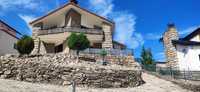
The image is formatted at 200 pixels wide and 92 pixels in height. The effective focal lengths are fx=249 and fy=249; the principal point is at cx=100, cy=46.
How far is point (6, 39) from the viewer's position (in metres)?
28.5

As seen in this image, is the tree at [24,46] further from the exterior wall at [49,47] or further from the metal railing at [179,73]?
the metal railing at [179,73]

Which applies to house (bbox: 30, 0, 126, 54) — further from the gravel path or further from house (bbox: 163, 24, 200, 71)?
the gravel path

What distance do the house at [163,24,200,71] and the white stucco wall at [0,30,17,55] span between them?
58.1ft

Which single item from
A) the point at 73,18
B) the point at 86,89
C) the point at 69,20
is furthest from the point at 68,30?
the point at 86,89

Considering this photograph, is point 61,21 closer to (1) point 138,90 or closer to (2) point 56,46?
(2) point 56,46

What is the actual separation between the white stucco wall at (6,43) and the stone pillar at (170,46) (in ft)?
57.5

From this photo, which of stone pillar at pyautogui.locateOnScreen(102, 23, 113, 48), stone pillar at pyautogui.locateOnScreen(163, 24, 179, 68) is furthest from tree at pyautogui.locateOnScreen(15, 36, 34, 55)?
stone pillar at pyautogui.locateOnScreen(163, 24, 179, 68)

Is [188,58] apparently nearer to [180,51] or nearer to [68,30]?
[180,51]

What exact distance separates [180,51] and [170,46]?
1182 mm

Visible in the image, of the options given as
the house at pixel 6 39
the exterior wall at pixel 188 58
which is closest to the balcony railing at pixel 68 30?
the house at pixel 6 39

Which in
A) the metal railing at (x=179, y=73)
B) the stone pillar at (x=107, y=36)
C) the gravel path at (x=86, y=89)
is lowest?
the gravel path at (x=86, y=89)

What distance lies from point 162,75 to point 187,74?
2.65m

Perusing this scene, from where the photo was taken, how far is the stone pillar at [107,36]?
29328 millimetres

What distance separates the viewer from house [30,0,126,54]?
29.4 m
